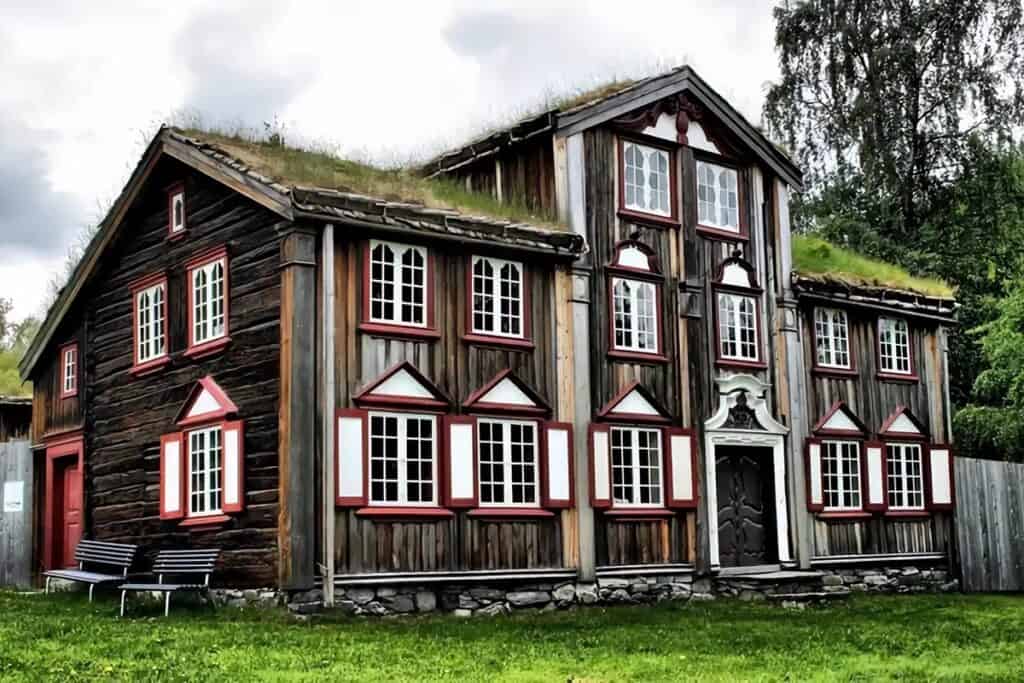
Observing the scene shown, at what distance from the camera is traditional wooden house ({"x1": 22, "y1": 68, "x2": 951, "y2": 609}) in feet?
55.1

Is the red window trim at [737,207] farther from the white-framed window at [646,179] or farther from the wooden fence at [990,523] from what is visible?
the wooden fence at [990,523]

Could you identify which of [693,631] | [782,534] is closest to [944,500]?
[782,534]

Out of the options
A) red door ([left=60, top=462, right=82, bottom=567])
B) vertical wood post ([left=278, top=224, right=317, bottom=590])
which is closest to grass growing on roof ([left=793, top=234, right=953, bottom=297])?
vertical wood post ([left=278, top=224, right=317, bottom=590])

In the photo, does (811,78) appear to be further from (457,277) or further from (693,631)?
(693,631)

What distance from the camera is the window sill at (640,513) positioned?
19.3m

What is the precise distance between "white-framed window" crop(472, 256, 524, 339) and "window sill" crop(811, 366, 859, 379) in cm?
656

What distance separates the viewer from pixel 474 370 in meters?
18.1

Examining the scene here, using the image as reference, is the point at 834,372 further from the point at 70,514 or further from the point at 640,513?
the point at 70,514

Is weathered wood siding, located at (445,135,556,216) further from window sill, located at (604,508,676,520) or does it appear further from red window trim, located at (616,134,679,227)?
window sill, located at (604,508,676,520)

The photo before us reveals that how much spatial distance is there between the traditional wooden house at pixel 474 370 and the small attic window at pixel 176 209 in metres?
0.05

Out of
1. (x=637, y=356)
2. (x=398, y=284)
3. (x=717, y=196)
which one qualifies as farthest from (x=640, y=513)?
(x=717, y=196)

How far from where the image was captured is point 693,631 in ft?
51.4

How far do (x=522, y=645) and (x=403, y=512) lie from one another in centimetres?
343

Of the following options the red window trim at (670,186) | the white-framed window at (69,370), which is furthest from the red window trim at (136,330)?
the red window trim at (670,186)
